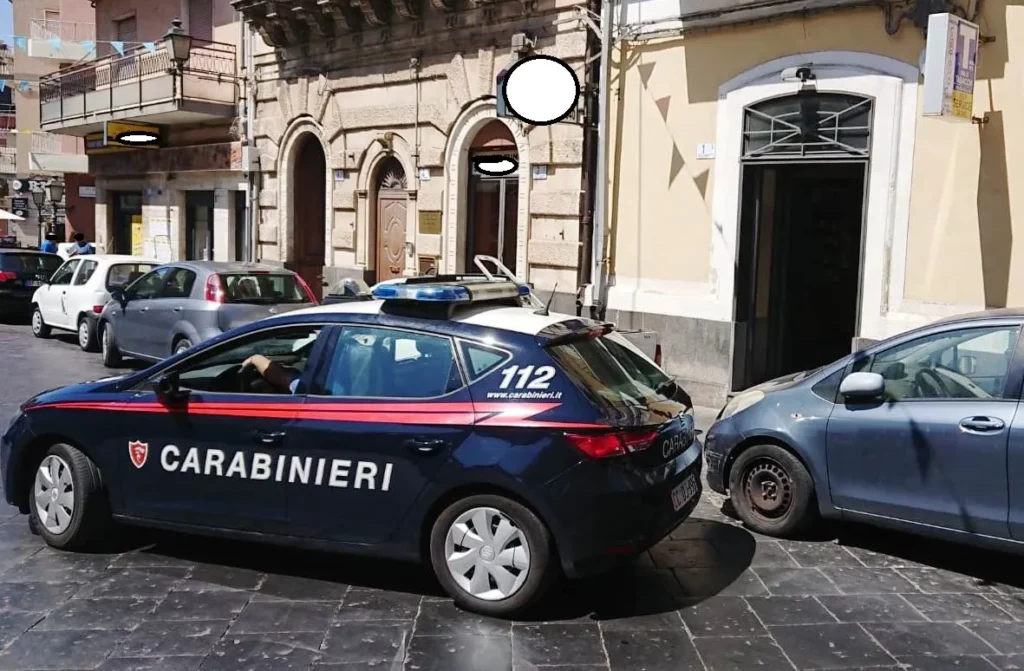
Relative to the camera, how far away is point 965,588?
17.6 feet

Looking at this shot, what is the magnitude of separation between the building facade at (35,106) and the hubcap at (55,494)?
18.5 metres

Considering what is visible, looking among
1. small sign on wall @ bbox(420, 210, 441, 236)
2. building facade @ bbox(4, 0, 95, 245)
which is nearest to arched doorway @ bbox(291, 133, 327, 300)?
small sign on wall @ bbox(420, 210, 441, 236)

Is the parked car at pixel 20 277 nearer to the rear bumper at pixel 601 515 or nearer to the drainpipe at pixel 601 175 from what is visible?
the drainpipe at pixel 601 175

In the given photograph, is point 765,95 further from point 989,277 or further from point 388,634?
point 388,634

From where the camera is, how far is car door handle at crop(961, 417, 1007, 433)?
5180 mm

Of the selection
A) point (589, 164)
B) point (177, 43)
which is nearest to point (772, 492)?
point (589, 164)

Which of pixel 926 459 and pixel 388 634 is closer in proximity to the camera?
pixel 388 634

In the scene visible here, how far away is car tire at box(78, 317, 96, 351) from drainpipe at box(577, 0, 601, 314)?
24.7 ft

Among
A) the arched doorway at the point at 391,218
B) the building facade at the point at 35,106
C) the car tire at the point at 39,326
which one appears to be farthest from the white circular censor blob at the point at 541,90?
A: the building facade at the point at 35,106

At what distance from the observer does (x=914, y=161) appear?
9586 mm

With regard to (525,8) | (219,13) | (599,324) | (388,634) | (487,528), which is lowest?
(388,634)

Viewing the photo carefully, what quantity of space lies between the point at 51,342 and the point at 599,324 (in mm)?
13223

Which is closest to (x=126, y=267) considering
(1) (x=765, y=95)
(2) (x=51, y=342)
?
(2) (x=51, y=342)

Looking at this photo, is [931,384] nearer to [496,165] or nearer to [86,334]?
[496,165]
